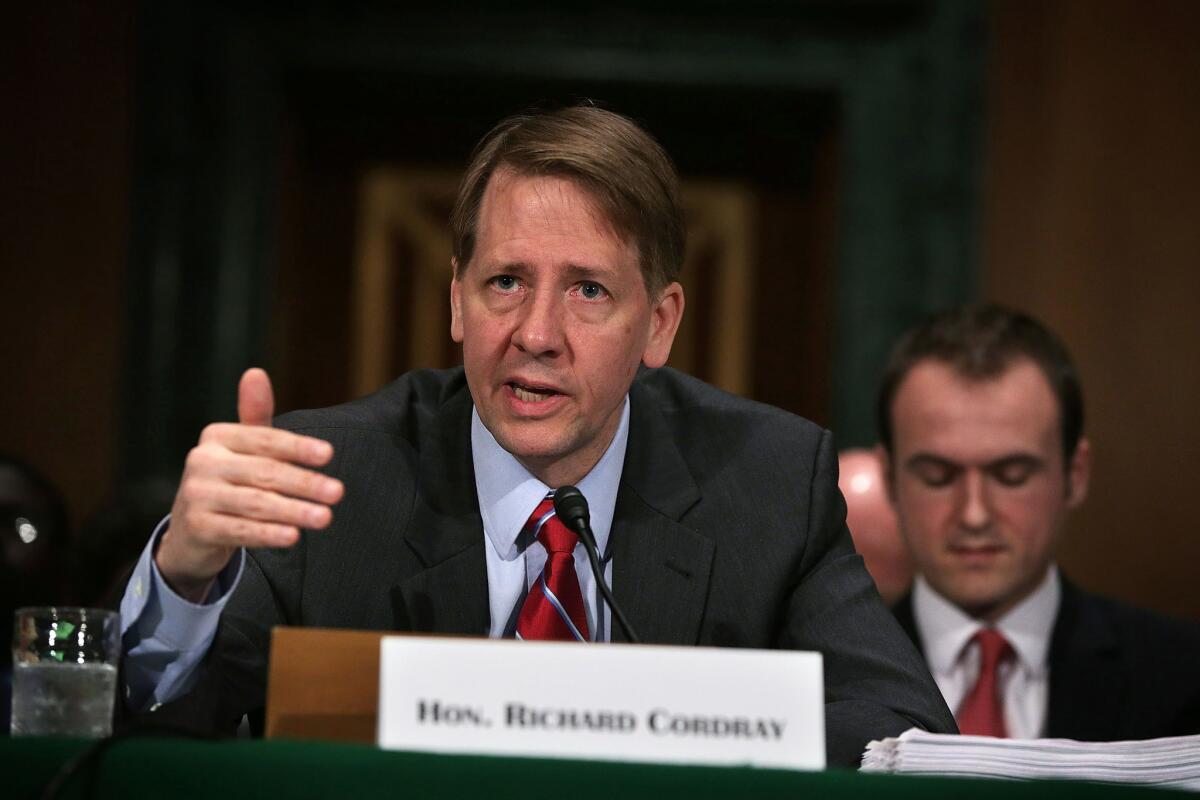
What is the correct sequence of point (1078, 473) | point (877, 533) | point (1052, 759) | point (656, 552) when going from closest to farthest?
point (1052, 759)
point (656, 552)
point (1078, 473)
point (877, 533)

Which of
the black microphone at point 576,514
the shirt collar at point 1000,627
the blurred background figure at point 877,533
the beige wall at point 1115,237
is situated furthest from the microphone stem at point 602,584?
the beige wall at point 1115,237

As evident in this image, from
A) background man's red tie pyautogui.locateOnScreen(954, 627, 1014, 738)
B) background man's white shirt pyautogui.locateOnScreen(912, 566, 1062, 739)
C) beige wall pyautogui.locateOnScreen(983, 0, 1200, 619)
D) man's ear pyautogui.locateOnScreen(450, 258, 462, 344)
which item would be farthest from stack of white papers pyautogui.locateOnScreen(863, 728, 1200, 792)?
beige wall pyautogui.locateOnScreen(983, 0, 1200, 619)

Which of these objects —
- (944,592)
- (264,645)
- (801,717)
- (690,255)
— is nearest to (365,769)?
(801,717)

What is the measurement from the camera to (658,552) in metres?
1.96

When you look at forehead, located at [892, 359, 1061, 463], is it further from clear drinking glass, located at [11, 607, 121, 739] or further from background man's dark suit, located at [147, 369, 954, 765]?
clear drinking glass, located at [11, 607, 121, 739]

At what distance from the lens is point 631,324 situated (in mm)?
1966

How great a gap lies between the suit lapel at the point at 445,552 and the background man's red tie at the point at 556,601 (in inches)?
2.7

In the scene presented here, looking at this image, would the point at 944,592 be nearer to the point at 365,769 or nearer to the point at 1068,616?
the point at 1068,616

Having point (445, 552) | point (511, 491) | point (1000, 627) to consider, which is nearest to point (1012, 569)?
point (1000, 627)

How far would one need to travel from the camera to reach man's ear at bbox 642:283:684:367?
2100mm

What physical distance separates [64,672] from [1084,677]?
6.24 ft

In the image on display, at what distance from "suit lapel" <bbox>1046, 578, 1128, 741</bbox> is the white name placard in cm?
159

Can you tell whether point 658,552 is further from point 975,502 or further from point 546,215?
point 975,502

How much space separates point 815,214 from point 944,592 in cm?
197
